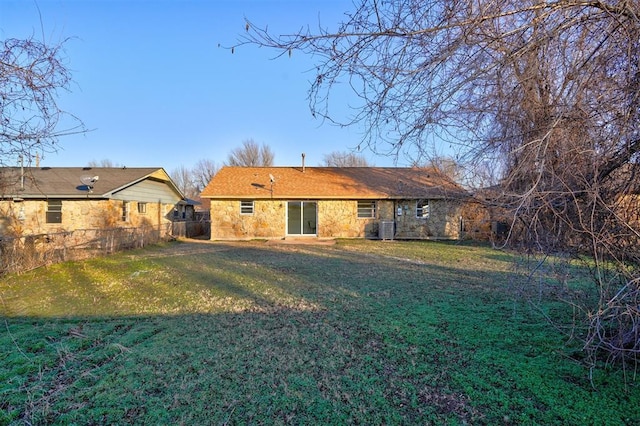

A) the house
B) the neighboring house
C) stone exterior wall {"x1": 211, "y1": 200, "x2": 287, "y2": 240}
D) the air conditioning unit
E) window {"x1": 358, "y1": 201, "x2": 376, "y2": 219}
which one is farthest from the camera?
window {"x1": 358, "y1": 201, "x2": 376, "y2": 219}

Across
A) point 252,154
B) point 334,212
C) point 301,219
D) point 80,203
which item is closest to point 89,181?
point 80,203

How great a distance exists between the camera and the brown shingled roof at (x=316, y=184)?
1611cm

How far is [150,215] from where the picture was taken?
1744cm

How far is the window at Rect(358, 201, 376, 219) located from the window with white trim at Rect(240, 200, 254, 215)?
5822mm

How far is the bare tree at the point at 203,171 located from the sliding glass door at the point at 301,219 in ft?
100

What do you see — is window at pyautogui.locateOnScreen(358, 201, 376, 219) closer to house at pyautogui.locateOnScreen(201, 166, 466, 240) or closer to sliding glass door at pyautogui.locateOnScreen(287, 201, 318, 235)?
house at pyautogui.locateOnScreen(201, 166, 466, 240)

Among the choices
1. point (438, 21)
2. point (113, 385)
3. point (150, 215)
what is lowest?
point (113, 385)

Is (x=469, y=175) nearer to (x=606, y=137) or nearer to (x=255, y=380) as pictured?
(x=606, y=137)

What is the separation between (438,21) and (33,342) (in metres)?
5.67

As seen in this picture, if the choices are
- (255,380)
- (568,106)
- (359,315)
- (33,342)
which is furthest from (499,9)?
(33,342)

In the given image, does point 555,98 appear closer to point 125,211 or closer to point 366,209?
point 366,209

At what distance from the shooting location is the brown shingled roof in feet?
52.9

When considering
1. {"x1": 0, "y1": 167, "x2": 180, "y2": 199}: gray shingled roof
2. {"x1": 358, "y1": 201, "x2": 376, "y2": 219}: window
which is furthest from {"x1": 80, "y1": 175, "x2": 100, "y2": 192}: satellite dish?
{"x1": 358, "y1": 201, "x2": 376, "y2": 219}: window

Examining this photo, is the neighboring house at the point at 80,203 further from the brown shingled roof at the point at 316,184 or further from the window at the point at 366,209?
the window at the point at 366,209
